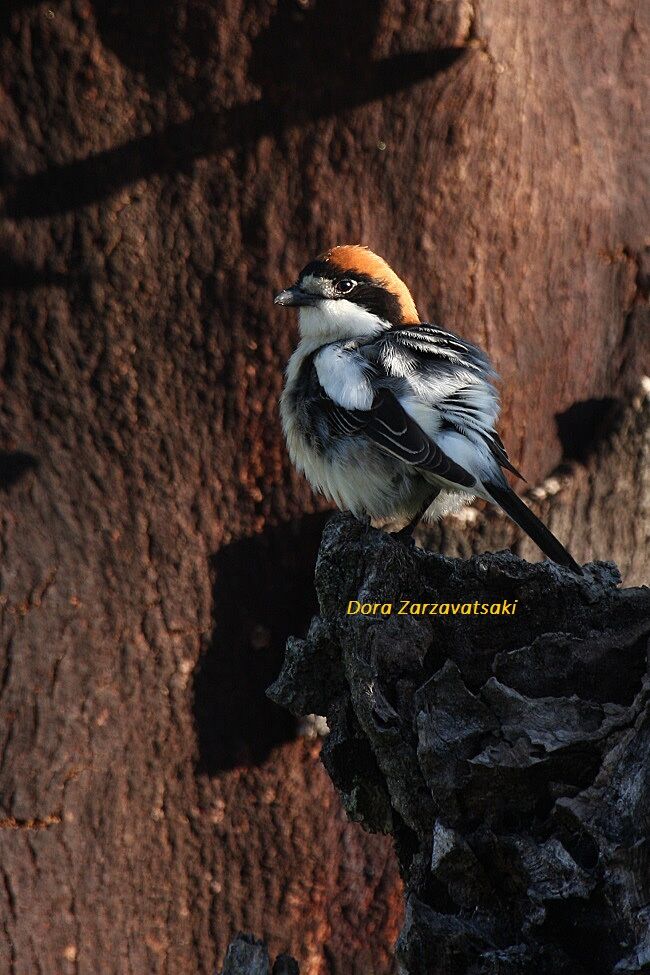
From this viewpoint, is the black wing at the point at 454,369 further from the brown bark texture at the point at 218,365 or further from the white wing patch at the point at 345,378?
the brown bark texture at the point at 218,365

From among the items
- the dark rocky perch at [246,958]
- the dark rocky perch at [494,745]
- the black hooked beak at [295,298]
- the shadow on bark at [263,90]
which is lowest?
the dark rocky perch at [246,958]

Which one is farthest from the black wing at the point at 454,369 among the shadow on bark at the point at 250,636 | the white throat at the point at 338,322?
the shadow on bark at the point at 250,636

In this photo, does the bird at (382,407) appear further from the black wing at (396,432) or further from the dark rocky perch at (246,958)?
the dark rocky perch at (246,958)

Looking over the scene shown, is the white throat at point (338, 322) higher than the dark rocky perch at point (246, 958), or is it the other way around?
the white throat at point (338, 322)

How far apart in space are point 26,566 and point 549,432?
86.9 inches

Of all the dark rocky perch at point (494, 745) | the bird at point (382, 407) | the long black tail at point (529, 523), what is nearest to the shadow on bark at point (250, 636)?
the bird at point (382, 407)

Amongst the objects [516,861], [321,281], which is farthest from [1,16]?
[516,861]

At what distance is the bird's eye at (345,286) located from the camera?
3865mm

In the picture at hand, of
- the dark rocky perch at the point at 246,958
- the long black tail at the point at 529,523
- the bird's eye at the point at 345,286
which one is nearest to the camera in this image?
the dark rocky perch at the point at 246,958

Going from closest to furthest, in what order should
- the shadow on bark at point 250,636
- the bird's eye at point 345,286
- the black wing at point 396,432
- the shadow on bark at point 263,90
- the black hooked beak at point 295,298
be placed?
the black wing at point 396,432, the shadow on bark at point 263,90, the black hooked beak at point 295,298, the bird's eye at point 345,286, the shadow on bark at point 250,636

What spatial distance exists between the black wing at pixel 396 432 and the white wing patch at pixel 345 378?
0.02 m

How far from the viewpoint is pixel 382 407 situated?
3.63 m

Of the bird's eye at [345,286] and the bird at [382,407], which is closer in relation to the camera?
the bird at [382,407]

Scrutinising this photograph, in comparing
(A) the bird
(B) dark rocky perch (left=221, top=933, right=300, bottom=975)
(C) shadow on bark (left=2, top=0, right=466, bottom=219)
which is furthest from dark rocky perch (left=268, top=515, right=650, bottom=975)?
(C) shadow on bark (left=2, top=0, right=466, bottom=219)
